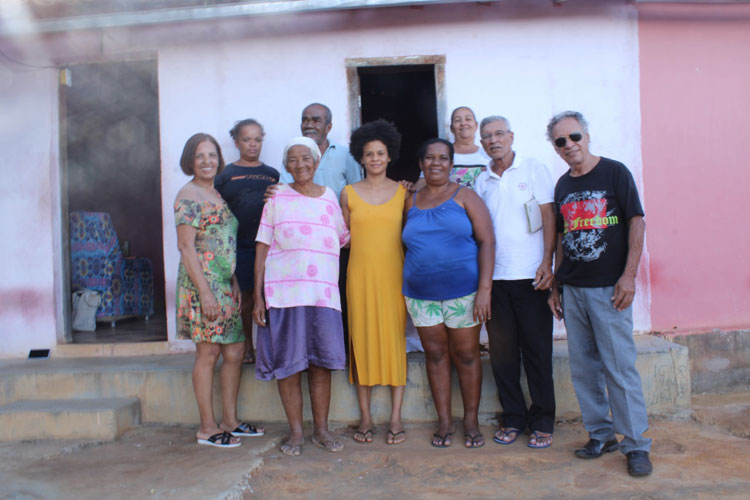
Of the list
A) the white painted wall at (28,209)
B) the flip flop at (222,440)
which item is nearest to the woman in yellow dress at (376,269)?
the flip flop at (222,440)

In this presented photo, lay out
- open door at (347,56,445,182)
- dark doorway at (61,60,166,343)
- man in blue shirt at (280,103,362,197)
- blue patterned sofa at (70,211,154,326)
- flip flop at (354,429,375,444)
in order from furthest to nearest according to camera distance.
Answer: open door at (347,56,445,182)
blue patterned sofa at (70,211,154,326)
dark doorway at (61,60,166,343)
man in blue shirt at (280,103,362,197)
flip flop at (354,429,375,444)

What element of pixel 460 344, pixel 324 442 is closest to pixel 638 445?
pixel 460 344

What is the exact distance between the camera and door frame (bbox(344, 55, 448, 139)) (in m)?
4.91

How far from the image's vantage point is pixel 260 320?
3.54 m

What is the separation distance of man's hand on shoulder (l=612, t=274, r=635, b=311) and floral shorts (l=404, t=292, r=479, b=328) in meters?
0.79

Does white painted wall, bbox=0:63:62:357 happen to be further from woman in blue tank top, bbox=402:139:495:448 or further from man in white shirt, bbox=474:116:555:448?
man in white shirt, bbox=474:116:555:448

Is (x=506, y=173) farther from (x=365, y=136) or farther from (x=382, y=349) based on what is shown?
(x=382, y=349)

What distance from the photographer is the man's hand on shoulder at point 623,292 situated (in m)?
3.13

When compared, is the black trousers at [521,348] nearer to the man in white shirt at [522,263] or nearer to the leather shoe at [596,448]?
the man in white shirt at [522,263]

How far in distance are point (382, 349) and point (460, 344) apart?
19.8 inches

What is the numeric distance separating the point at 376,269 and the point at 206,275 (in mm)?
1072

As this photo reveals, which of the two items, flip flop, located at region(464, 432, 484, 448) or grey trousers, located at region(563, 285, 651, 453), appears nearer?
grey trousers, located at region(563, 285, 651, 453)

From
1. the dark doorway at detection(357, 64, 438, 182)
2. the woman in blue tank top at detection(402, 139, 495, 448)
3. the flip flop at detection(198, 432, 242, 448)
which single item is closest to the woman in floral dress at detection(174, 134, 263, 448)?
the flip flop at detection(198, 432, 242, 448)

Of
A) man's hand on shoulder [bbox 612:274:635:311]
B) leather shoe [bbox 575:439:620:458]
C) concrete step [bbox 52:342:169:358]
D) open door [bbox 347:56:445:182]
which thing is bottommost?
leather shoe [bbox 575:439:620:458]
